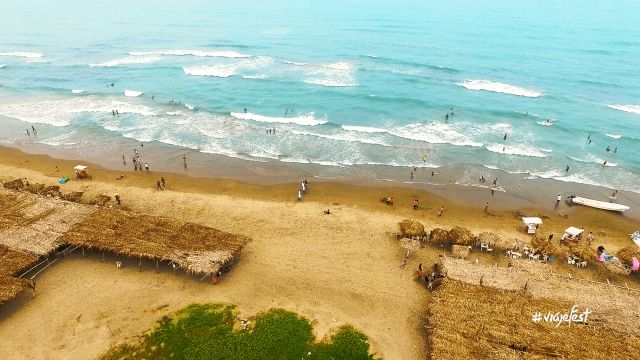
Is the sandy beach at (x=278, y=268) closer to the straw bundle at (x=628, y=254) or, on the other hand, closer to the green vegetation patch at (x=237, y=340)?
the green vegetation patch at (x=237, y=340)

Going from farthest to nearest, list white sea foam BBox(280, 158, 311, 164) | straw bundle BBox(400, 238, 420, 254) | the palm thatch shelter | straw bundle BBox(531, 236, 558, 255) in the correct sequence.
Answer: white sea foam BBox(280, 158, 311, 164) → straw bundle BBox(400, 238, 420, 254) → straw bundle BBox(531, 236, 558, 255) → the palm thatch shelter

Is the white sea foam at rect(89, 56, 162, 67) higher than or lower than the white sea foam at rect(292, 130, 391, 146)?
higher

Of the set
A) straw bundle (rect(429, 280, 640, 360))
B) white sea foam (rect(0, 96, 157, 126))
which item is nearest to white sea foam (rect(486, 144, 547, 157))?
straw bundle (rect(429, 280, 640, 360))

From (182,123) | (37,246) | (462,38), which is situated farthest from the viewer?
(462,38)

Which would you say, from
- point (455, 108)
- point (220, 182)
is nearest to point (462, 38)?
point (455, 108)

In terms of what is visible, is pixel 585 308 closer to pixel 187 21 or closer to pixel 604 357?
pixel 604 357

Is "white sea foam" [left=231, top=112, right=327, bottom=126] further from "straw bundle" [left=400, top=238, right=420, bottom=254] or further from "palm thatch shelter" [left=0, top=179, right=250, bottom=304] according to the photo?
"palm thatch shelter" [left=0, top=179, right=250, bottom=304]

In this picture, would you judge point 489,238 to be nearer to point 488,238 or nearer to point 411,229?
point 488,238
